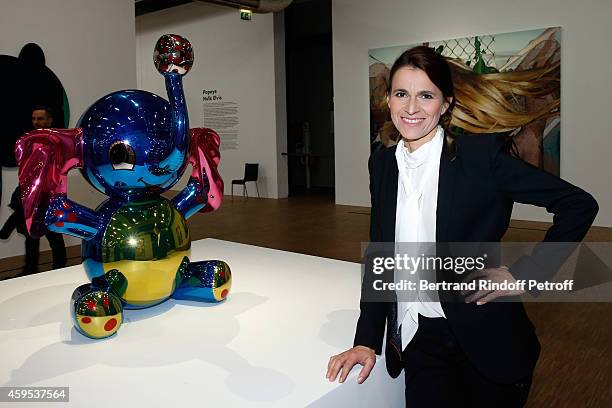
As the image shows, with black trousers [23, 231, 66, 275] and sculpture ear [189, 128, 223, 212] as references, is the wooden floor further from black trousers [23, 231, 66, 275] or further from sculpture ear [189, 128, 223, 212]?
sculpture ear [189, 128, 223, 212]

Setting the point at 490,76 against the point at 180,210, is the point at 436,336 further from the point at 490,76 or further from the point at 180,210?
the point at 490,76

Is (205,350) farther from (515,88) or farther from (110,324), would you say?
(515,88)

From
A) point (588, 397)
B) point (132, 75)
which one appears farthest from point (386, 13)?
point (588, 397)

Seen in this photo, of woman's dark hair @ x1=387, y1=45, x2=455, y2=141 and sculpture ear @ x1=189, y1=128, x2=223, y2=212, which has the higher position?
woman's dark hair @ x1=387, y1=45, x2=455, y2=141

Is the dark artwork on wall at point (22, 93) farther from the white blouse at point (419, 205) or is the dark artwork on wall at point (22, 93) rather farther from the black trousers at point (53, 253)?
the white blouse at point (419, 205)

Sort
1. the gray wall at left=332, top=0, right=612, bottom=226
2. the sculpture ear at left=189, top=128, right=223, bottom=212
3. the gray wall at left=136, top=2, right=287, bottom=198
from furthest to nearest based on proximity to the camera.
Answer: the gray wall at left=136, top=2, right=287, bottom=198, the gray wall at left=332, top=0, right=612, bottom=226, the sculpture ear at left=189, top=128, right=223, bottom=212

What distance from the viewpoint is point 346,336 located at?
5.16ft

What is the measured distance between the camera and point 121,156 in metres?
1.55

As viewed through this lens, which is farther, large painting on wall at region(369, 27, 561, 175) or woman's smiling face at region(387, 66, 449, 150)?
large painting on wall at region(369, 27, 561, 175)

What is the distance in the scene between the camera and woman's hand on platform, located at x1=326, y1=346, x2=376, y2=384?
1279 mm

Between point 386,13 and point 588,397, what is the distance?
667cm

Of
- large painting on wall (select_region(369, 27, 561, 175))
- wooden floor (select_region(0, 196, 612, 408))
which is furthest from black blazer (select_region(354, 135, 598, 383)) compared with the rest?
large painting on wall (select_region(369, 27, 561, 175))

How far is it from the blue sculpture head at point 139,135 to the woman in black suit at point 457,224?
67 centimetres

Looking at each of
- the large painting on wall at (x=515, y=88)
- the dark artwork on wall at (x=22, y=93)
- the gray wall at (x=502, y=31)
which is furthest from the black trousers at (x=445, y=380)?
the gray wall at (x=502, y=31)
